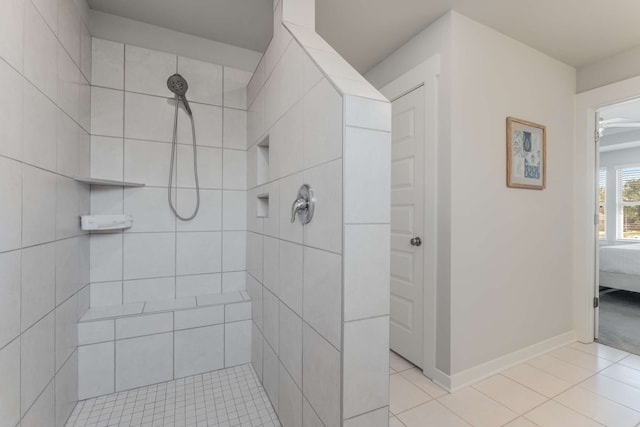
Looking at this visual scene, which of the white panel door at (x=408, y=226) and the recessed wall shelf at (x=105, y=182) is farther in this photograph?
the white panel door at (x=408, y=226)

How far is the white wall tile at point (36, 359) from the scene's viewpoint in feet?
3.59

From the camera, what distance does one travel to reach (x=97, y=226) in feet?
5.59

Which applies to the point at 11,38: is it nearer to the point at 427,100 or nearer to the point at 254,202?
the point at 254,202

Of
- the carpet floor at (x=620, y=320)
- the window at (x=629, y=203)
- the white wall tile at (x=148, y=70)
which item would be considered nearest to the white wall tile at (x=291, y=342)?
the white wall tile at (x=148, y=70)

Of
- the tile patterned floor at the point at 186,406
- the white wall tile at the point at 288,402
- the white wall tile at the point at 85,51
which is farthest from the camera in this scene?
the white wall tile at the point at 85,51

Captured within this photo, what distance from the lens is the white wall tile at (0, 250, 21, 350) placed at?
3.17 feet

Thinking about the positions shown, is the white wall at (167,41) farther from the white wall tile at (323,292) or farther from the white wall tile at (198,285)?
the white wall tile at (323,292)

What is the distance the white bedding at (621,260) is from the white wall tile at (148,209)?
4.86 metres

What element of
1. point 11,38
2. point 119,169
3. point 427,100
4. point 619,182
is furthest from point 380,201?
point 619,182

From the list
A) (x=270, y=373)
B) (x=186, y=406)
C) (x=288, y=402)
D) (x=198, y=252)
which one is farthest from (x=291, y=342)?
(x=198, y=252)

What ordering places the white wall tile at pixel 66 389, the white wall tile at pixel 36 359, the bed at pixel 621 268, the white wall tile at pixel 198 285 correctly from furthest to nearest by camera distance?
the bed at pixel 621 268 → the white wall tile at pixel 198 285 → the white wall tile at pixel 66 389 → the white wall tile at pixel 36 359

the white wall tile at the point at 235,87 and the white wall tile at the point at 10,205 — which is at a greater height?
the white wall tile at the point at 235,87

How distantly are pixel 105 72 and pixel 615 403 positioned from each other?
3.67 metres

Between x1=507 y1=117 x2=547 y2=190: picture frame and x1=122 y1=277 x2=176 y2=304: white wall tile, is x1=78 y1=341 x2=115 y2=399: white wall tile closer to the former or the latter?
x1=122 y1=277 x2=176 y2=304: white wall tile
